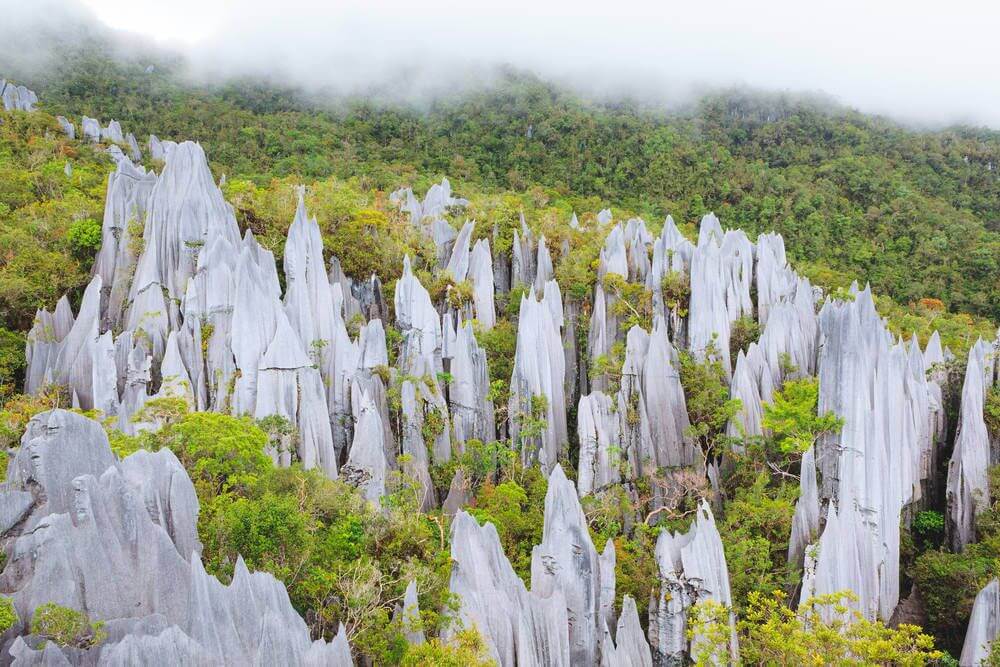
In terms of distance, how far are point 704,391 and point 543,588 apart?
989 cm

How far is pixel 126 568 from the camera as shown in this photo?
1041cm

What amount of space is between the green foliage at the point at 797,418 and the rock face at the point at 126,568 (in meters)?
12.9

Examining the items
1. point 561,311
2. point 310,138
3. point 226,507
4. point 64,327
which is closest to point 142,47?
point 310,138

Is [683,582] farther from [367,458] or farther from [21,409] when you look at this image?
[21,409]

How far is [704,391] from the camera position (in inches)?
817

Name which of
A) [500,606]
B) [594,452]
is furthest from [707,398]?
[500,606]

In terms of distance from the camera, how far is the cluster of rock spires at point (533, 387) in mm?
12961

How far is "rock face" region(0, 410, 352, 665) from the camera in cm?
936

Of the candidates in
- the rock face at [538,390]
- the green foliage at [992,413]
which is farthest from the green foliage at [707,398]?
the green foliage at [992,413]

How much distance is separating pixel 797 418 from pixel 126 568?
16171mm

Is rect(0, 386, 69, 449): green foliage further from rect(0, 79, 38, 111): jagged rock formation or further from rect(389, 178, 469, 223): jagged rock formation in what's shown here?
rect(0, 79, 38, 111): jagged rock formation

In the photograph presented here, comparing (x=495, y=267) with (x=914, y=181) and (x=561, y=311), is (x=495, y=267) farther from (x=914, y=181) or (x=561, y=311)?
(x=914, y=181)

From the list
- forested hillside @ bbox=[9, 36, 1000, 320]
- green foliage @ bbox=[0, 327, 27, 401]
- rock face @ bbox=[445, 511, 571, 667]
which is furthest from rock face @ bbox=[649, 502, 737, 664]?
forested hillside @ bbox=[9, 36, 1000, 320]

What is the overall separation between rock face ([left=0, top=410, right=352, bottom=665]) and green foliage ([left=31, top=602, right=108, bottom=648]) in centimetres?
17
